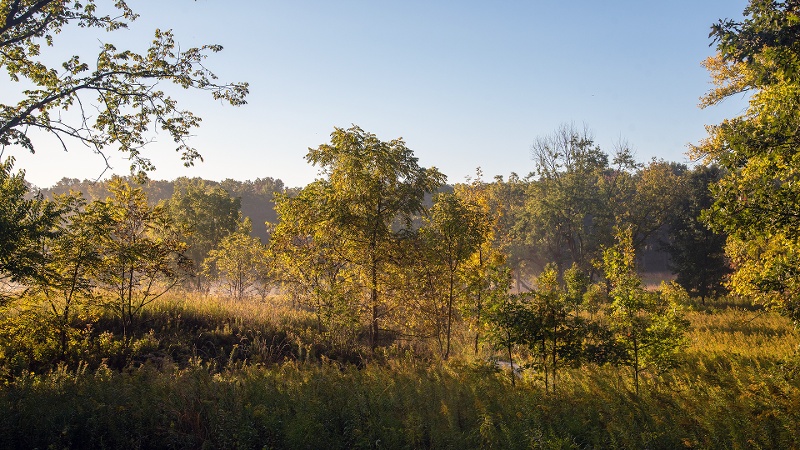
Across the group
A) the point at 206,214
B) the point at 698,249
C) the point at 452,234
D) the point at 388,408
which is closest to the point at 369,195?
the point at 452,234

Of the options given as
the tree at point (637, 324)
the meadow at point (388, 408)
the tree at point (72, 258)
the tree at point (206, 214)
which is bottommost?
the meadow at point (388, 408)

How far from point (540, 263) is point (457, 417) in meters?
48.0

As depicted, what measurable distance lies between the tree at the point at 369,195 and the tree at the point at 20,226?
5561 mm

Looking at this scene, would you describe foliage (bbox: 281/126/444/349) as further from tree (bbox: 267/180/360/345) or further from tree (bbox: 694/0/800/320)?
tree (bbox: 694/0/800/320)

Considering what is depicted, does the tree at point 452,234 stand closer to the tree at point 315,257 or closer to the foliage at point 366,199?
the foliage at point 366,199

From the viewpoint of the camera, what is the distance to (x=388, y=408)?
7363 millimetres

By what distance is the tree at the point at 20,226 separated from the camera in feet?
24.3

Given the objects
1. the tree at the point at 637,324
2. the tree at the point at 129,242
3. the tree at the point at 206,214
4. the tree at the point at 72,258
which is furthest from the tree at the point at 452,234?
the tree at the point at 206,214

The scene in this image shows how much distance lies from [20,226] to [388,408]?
6.87m

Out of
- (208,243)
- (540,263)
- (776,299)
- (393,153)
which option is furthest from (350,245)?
(540,263)

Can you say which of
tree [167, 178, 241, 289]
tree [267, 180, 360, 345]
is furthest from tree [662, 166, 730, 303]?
tree [167, 178, 241, 289]

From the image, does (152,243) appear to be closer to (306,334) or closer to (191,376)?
(191,376)

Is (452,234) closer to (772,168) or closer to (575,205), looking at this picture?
(772,168)

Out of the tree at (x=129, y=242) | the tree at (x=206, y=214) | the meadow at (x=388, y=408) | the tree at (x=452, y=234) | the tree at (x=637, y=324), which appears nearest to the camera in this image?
the meadow at (x=388, y=408)
